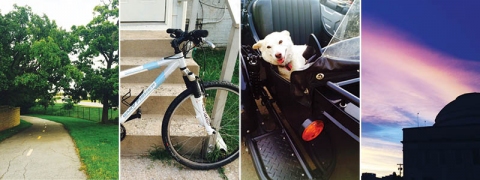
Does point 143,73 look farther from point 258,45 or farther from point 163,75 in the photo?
point 258,45

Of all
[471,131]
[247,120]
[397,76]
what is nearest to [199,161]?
[247,120]

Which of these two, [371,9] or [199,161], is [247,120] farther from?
[371,9]

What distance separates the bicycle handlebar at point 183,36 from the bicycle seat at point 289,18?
13.4 inches

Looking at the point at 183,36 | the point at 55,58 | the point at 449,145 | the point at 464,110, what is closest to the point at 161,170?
the point at 183,36

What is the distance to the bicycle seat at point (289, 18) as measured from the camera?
2.68 m

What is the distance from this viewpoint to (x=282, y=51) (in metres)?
2.66

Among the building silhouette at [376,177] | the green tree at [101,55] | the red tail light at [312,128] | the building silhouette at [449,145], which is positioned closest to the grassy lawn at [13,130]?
the green tree at [101,55]

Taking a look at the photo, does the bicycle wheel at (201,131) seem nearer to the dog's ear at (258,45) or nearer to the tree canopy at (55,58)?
the dog's ear at (258,45)

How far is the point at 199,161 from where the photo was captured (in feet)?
9.42

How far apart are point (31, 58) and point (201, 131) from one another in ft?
3.80

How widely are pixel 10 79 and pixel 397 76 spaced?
2.44m

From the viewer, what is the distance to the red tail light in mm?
2689

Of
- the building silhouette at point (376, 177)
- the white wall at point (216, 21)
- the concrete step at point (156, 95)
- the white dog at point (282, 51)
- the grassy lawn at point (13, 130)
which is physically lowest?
the building silhouette at point (376, 177)

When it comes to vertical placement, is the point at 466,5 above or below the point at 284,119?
above
